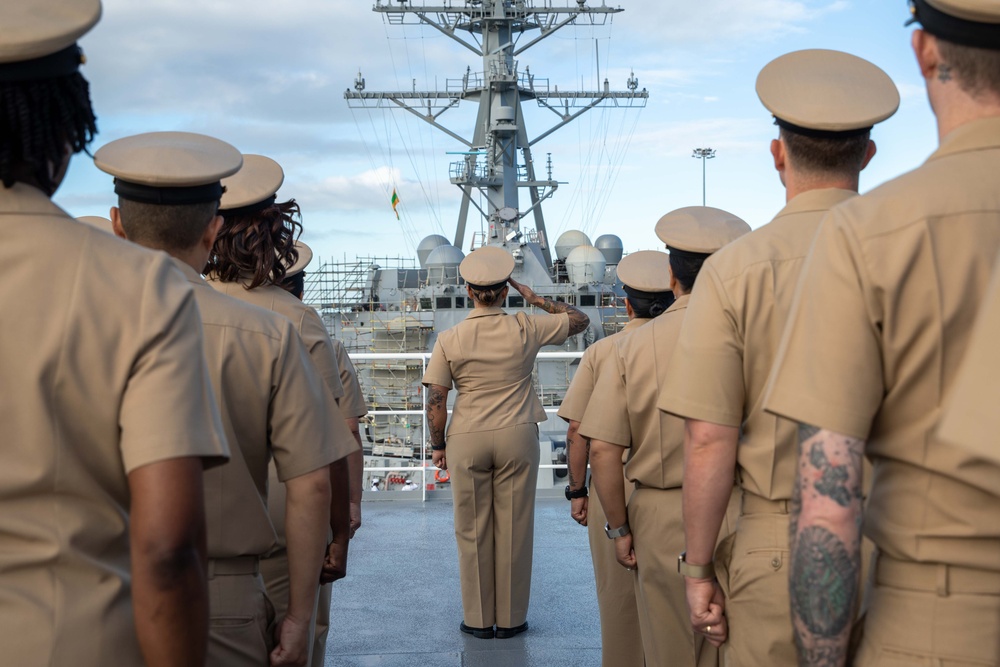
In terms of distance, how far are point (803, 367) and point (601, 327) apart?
2029 cm

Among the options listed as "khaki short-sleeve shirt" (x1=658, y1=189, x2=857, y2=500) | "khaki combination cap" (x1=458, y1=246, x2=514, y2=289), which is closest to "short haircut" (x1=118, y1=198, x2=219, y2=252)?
"khaki short-sleeve shirt" (x1=658, y1=189, x2=857, y2=500)

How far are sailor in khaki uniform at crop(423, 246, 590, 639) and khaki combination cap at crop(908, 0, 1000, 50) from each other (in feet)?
11.9

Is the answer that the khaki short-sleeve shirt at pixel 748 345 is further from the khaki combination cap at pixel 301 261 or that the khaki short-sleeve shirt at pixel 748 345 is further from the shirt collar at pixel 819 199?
the khaki combination cap at pixel 301 261

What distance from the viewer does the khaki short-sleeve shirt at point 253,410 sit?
219 cm

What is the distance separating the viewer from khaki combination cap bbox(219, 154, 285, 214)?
9.70ft

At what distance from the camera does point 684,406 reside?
2.17 m

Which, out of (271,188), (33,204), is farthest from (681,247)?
(33,204)

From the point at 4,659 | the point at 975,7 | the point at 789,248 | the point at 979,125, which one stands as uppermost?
the point at 975,7

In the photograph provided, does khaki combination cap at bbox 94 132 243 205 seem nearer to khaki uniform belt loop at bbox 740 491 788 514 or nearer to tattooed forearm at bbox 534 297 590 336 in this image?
khaki uniform belt loop at bbox 740 491 788 514

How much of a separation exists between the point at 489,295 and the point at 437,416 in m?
0.75

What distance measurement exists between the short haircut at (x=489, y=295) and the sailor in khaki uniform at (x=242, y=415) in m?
2.86

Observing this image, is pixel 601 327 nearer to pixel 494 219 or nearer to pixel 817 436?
pixel 494 219

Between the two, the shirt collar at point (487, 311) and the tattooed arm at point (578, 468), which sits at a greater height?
the shirt collar at point (487, 311)

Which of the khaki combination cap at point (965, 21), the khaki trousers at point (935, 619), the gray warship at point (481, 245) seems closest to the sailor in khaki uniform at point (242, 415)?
the khaki trousers at point (935, 619)
